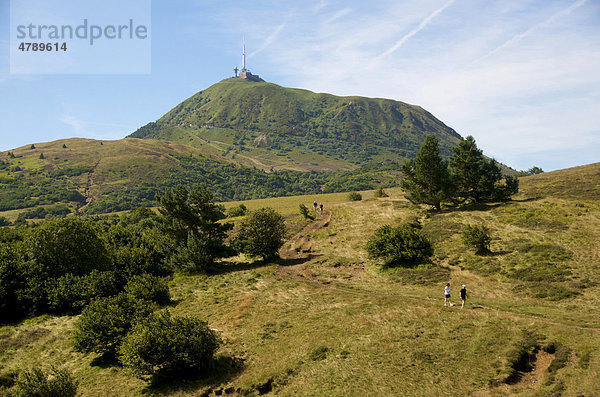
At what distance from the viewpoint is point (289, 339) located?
27.1 meters

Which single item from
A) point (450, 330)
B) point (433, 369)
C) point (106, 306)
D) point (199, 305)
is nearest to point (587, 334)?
point (450, 330)

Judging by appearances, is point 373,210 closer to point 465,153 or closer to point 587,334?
point 465,153

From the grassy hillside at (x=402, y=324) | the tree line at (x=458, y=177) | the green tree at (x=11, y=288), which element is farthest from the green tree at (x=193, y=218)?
the tree line at (x=458, y=177)

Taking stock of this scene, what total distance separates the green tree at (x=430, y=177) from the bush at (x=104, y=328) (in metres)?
50.5

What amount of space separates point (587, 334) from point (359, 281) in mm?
23638

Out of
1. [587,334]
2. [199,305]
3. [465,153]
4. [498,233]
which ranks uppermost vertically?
[465,153]

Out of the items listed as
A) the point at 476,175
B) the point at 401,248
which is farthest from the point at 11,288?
the point at 476,175

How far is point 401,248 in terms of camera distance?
45094mm

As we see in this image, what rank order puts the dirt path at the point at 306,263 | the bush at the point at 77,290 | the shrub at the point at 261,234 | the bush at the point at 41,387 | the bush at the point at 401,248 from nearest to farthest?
the bush at the point at 41,387 → the dirt path at the point at 306,263 → the bush at the point at 77,290 → the bush at the point at 401,248 → the shrub at the point at 261,234

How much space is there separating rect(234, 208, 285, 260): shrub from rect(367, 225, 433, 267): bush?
615 inches

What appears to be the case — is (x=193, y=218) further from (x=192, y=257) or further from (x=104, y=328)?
(x=104, y=328)

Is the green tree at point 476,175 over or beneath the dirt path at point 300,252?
over

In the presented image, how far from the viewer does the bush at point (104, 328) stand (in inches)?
1083

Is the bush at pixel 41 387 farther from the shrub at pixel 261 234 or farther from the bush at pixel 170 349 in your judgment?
the shrub at pixel 261 234
